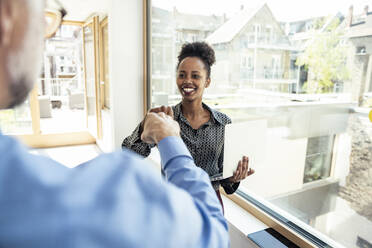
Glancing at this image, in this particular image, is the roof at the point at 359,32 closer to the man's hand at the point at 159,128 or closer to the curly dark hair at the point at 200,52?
the curly dark hair at the point at 200,52

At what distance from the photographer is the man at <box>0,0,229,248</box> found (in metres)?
0.33

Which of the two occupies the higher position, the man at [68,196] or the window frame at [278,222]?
the man at [68,196]

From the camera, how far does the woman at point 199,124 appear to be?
1.39 metres

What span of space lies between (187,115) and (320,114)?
33.7 inches

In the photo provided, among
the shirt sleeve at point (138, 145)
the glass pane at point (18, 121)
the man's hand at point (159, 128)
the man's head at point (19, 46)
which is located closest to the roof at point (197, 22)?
the shirt sleeve at point (138, 145)

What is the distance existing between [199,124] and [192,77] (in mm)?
291

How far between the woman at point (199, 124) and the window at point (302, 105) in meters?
0.20

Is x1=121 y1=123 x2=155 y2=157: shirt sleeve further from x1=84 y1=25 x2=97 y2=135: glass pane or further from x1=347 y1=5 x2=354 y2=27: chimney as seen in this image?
x1=84 y1=25 x2=97 y2=135: glass pane

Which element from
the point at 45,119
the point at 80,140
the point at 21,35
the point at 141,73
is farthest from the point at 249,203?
the point at 45,119

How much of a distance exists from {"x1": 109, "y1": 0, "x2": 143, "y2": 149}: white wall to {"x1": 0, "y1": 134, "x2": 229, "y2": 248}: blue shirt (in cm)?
333

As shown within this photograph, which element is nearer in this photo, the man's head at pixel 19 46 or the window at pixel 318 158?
the man's head at pixel 19 46

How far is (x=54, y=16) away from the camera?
56cm

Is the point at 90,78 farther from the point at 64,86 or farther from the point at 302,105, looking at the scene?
the point at 302,105

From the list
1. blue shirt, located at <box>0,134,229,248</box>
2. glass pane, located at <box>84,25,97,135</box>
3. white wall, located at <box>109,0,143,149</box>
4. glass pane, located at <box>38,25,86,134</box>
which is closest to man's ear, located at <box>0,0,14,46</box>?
blue shirt, located at <box>0,134,229,248</box>
